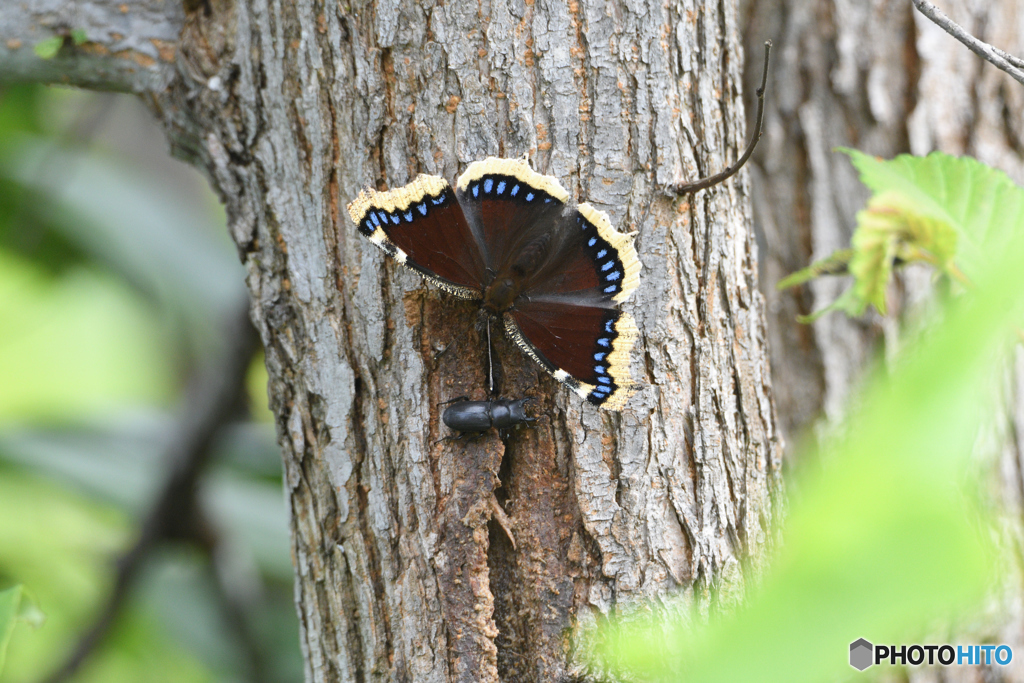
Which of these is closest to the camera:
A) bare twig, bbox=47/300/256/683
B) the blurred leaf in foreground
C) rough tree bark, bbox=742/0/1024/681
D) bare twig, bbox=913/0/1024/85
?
bare twig, bbox=913/0/1024/85

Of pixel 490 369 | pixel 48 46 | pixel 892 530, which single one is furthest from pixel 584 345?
pixel 48 46

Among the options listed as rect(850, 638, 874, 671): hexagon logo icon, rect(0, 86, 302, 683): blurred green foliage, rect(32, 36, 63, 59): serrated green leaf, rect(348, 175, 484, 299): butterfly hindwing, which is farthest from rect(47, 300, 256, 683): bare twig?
rect(850, 638, 874, 671): hexagon logo icon

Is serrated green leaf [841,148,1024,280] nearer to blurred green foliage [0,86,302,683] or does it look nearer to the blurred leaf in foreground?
blurred green foliage [0,86,302,683]

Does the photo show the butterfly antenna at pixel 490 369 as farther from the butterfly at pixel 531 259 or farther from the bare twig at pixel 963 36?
the bare twig at pixel 963 36

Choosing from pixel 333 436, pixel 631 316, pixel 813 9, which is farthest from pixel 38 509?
pixel 813 9

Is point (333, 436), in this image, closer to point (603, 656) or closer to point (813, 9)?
point (603, 656)

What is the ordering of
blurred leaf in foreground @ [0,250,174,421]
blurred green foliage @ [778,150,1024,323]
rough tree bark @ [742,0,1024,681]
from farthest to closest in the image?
1. blurred leaf in foreground @ [0,250,174,421]
2. rough tree bark @ [742,0,1024,681]
3. blurred green foliage @ [778,150,1024,323]

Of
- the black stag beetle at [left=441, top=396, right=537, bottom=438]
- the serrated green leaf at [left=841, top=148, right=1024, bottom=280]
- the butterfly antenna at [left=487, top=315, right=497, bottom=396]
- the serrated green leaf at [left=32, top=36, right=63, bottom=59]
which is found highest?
the serrated green leaf at [left=32, top=36, right=63, bottom=59]
